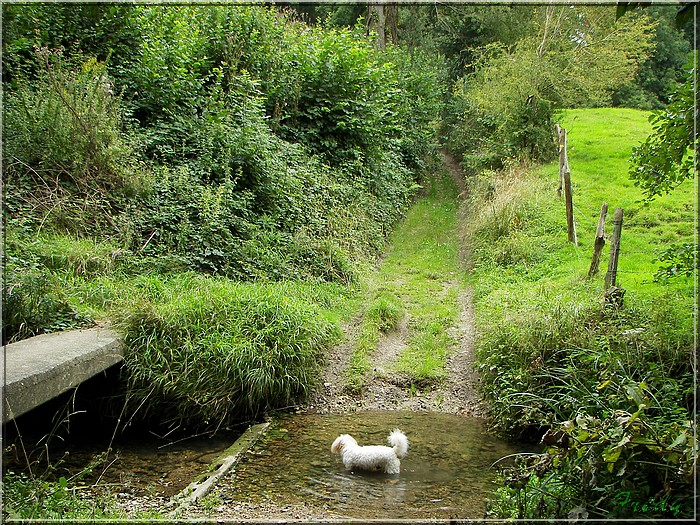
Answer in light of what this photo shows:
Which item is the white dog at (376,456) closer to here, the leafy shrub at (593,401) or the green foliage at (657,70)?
the leafy shrub at (593,401)

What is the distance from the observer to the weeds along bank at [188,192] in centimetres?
675

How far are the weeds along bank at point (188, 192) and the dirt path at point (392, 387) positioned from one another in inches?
15.3

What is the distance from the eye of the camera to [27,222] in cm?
807

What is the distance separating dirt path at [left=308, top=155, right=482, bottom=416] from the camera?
24.4 feet

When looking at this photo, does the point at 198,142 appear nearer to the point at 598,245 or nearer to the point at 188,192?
the point at 188,192

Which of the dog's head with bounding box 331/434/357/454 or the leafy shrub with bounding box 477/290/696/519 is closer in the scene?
the leafy shrub with bounding box 477/290/696/519

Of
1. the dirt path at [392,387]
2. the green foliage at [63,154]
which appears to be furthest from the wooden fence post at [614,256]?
the green foliage at [63,154]

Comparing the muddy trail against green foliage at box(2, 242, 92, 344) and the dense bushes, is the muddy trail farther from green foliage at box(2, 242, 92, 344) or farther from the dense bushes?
green foliage at box(2, 242, 92, 344)

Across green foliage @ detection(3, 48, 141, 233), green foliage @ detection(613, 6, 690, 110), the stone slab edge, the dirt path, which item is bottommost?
the dirt path

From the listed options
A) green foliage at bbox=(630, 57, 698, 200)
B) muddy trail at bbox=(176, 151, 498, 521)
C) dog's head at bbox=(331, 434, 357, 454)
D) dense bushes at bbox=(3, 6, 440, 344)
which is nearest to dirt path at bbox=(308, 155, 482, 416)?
muddy trail at bbox=(176, 151, 498, 521)

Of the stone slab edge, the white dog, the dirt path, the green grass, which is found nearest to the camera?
the stone slab edge

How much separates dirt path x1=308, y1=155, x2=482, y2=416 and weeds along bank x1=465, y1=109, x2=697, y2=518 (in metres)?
0.42

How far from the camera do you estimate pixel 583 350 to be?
594 cm

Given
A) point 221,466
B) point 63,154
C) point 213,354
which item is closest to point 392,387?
point 213,354
